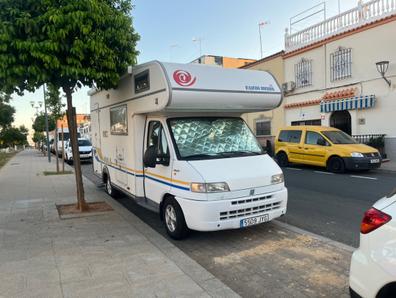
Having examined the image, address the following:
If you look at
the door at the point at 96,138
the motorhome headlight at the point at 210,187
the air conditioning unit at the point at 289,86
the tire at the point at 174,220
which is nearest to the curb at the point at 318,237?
the motorhome headlight at the point at 210,187

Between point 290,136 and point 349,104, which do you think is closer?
point 290,136

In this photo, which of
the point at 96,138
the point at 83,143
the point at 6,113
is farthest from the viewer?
the point at 6,113

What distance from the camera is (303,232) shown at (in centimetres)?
615

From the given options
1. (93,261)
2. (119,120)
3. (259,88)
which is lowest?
(93,261)

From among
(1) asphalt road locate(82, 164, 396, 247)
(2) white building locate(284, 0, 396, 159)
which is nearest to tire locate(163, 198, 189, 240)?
(1) asphalt road locate(82, 164, 396, 247)

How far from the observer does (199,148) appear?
6070 millimetres

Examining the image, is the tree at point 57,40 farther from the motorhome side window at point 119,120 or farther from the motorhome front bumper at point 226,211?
the motorhome front bumper at point 226,211

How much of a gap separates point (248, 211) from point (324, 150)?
371 inches

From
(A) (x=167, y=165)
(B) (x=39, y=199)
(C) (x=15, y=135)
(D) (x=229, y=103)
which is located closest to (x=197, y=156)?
(A) (x=167, y=165)

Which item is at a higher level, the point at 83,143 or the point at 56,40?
the point at 56,40

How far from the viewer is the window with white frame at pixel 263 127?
2436 centimetres

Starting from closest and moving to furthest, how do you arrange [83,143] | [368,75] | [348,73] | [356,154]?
1. [356,154]
2. [368,75]
3. [348,73]
4. [83,143]

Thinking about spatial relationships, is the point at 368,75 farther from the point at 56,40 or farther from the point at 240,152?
the point at 56,40

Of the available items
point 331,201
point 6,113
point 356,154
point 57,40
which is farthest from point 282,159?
point 6,113
